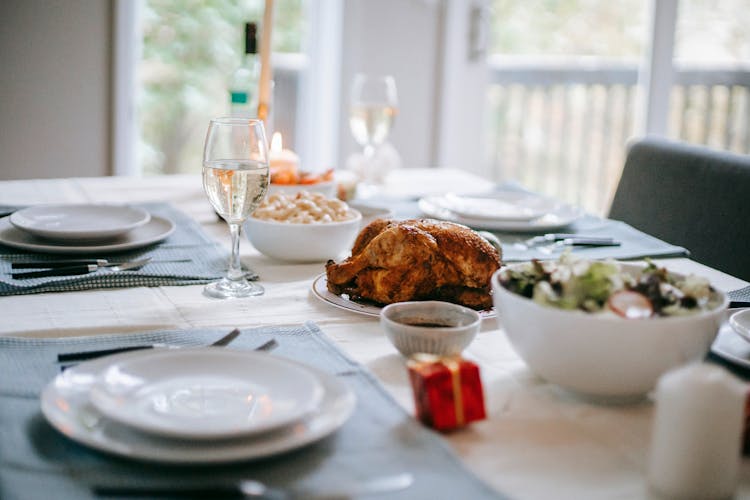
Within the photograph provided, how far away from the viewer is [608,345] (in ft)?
2.59

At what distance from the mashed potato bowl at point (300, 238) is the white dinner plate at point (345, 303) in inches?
5.9

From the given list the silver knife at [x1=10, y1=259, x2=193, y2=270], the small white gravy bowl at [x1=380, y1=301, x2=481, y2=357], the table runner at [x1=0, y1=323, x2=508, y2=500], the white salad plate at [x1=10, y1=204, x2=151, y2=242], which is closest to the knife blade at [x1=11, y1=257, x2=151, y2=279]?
the silver knife at [x1=10, y1=259, x2=193, y2=270]

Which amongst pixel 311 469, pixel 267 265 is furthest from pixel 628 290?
pixel 267 265

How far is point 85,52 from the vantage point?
302 centimetres

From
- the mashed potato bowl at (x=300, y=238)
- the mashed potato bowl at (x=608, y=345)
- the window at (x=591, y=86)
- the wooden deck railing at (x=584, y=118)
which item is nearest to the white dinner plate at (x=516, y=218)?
the mashed potato bowl at (x=300, y=238)

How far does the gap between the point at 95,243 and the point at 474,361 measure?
2.34ft

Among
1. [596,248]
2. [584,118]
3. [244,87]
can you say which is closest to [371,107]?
[244,87]

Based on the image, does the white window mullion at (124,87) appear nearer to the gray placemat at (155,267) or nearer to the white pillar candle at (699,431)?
the gray placemat at (155,267)

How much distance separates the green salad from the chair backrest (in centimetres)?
89

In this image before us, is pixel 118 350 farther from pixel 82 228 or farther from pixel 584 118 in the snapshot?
pixel 584 118

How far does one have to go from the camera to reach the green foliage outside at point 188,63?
3584mm

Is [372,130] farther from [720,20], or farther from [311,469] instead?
[720,20]

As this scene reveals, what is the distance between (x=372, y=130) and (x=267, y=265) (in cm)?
76

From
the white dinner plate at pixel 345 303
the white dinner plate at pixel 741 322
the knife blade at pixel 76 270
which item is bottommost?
the white dinner plate at pixel 345 303
